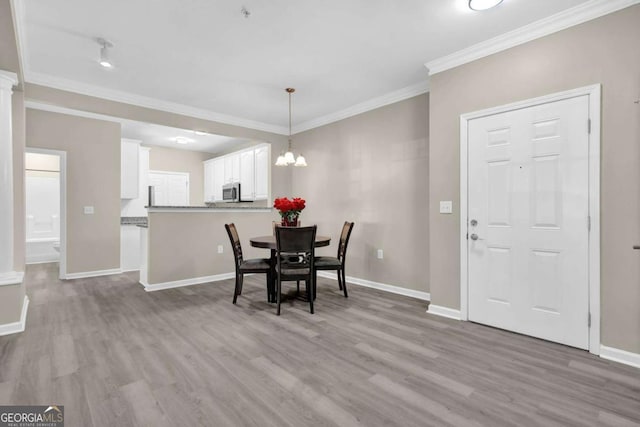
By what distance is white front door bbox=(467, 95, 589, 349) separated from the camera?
245 cm

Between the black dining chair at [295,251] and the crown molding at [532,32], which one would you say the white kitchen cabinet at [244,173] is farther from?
the crown molding at [532,32]

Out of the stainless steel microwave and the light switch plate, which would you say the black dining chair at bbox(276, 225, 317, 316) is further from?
the stainless steel microwave

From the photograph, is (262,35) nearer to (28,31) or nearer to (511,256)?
(28,31)

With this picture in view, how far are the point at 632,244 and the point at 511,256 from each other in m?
0.77

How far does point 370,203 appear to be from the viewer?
14.9 ft

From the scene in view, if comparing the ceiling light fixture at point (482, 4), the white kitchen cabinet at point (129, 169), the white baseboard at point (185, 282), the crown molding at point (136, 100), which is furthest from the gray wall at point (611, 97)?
the white kitchen cabinet at point (129, 169)

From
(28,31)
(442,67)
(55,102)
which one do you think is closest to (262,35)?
(442,67)

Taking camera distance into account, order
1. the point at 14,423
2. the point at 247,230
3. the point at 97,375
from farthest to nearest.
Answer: the point at 247,230, the point at 97,375, the point at 14,423

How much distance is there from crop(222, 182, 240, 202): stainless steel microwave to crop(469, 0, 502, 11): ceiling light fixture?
16.8 feet

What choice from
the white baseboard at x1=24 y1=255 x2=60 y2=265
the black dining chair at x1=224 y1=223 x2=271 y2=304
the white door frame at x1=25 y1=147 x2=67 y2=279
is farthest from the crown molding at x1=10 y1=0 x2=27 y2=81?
the white baseboard at x1=24 y1=255 x2=60 y2=265

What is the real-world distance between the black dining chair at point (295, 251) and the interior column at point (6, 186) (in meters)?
2.24

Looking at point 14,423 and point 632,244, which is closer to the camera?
point 14,423

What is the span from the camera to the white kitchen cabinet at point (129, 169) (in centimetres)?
595

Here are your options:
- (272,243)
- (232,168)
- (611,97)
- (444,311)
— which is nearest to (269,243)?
(272,243)
